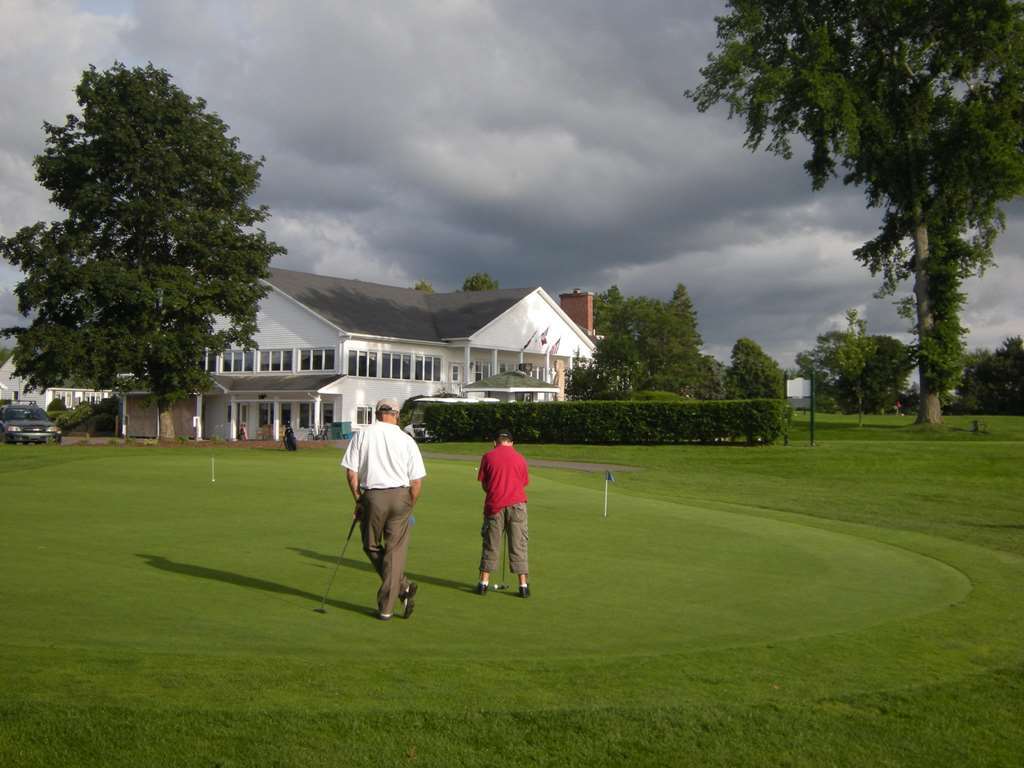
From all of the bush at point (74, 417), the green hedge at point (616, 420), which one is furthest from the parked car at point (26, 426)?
the green hedge at point (616, 420)

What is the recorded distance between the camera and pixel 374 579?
10641mm

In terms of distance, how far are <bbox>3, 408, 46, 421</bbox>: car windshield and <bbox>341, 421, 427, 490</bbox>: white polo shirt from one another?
4748 centimetres

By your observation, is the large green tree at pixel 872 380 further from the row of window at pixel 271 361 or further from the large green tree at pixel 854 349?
the row of window at pixel 271 361

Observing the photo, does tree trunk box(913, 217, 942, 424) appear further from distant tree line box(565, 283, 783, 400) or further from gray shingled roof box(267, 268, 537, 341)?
gray shingled roof box(267, 268, 537, 341)

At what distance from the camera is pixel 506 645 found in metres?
7.79

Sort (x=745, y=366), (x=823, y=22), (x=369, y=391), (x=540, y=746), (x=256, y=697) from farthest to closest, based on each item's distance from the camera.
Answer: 1. (x=745, y=366)
2. (x=369, y=391)
3. (x=823, y=22)
4. (x=256, y=697)
5. (x=540, y=746)

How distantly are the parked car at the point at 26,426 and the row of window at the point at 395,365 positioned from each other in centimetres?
1682

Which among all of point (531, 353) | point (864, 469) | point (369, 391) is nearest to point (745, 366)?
point (531, 353)

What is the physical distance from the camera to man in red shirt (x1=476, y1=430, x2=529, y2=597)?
1025cm

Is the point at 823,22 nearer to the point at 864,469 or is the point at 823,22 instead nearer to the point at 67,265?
the point at 864,469

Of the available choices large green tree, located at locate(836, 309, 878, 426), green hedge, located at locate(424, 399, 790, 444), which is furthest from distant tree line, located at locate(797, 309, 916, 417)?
green hedge, located at locate(424, 399, 790, 444)

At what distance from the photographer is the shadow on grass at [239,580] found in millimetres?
9195

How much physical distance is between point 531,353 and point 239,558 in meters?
56.5

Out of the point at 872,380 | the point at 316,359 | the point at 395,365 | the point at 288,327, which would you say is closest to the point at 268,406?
the point at 316,359
